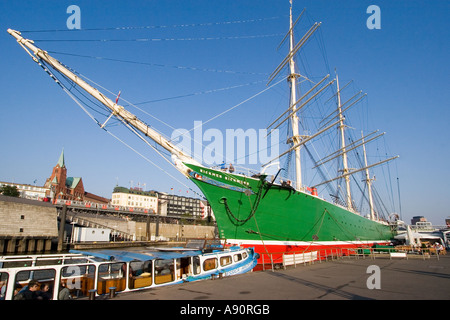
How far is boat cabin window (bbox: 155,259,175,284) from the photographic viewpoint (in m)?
10.7

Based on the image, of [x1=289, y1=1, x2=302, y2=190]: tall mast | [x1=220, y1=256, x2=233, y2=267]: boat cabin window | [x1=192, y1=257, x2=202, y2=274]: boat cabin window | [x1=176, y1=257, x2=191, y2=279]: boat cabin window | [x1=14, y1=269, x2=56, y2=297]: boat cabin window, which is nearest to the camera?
[x1=14, y1=269, x2=56, y2=297]: boat cabin window

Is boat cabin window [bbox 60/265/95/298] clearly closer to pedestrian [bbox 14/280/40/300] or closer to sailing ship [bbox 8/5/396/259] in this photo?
pedestrian [bbox 14/280/40/300]

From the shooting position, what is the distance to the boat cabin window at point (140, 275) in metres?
9.75

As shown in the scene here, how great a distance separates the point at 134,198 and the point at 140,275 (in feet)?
401

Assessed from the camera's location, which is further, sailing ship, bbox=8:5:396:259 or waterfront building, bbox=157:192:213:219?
waterfront building, bbox=157:192:213:219

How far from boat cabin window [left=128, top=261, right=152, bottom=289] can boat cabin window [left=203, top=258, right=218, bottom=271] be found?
3081 mm

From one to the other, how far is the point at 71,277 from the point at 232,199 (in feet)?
39.8

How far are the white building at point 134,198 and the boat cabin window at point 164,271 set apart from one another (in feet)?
368

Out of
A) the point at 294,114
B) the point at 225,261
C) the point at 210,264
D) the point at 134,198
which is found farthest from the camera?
the point at 134,198

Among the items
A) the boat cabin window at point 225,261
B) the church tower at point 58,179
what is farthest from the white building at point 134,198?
the boat cabin window at point 225,261

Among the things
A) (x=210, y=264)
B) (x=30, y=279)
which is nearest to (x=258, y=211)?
(x=210, y=264)

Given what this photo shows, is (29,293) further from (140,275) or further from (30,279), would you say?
(140,275)

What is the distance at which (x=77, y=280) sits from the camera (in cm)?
977

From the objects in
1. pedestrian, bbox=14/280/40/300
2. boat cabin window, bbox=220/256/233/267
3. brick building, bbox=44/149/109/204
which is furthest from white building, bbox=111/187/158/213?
pedestrian, bbox=14/280/40/300
